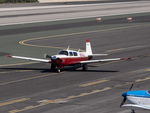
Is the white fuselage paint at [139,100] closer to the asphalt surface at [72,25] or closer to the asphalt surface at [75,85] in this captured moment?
the asphalt surface at [75,85]

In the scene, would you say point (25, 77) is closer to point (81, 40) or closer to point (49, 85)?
point (49, 85)

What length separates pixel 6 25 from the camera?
74812mm

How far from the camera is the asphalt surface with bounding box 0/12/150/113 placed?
2553 centimetres

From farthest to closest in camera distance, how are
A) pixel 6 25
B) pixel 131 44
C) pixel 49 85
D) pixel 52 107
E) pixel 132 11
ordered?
1. pixel 132 11
2. pixel 6 25
3. pixel 131 44
4. pixel 49 85
5. pixel 52 107

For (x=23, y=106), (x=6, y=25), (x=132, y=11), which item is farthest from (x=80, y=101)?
(x=132, y=11)

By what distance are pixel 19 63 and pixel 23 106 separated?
15.6 meters

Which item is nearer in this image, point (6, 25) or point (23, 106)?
point (23, 106)

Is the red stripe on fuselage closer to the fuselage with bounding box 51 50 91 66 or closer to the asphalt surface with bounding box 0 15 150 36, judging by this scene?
the fuselage with bounding box 51 50 91 66

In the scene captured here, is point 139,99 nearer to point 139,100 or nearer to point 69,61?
point 139,100

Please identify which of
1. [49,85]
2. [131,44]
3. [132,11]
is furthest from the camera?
[132,11]

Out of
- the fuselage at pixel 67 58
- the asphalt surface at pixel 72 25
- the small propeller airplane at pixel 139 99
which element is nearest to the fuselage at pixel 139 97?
the small propeller airplane at pixel 139 99

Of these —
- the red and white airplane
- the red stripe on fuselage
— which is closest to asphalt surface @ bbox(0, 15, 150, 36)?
the red and white airplane

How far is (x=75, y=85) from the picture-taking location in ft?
102

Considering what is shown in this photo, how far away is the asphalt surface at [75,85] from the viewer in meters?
25.5
